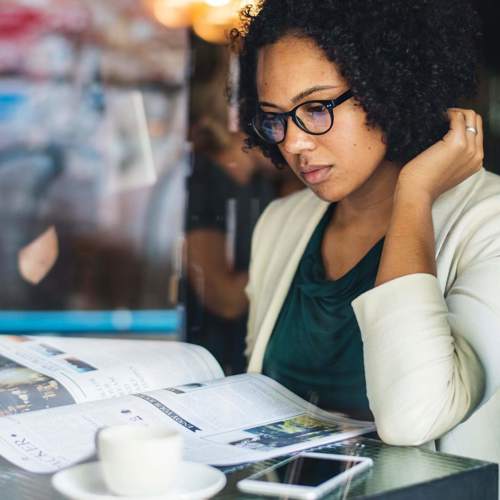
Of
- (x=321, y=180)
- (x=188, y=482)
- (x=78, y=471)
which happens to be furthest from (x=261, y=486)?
(x=321, y=180)

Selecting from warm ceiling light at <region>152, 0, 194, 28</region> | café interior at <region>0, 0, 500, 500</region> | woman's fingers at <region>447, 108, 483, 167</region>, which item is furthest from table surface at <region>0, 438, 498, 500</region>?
warm ceiling light at <region>152, 0, 194, 28</region>

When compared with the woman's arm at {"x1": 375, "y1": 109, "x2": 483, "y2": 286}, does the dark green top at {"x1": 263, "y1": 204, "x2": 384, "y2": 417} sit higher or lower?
lower

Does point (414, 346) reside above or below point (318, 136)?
below

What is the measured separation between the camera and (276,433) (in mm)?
1110

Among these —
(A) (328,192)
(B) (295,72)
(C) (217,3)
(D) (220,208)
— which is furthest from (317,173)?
(C) (217,3)

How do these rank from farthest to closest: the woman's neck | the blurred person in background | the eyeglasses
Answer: the blurred person in background → the woman's neck → the eyeglasses

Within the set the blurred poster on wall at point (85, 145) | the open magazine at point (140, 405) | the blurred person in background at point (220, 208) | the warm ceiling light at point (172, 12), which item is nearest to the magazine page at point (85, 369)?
the open magazine at point (140, 405)

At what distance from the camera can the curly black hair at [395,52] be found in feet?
4.92

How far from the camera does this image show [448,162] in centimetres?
140

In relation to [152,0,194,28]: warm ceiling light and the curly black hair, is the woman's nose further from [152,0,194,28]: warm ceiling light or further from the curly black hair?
[152,0,194,28]: warm ceiling light

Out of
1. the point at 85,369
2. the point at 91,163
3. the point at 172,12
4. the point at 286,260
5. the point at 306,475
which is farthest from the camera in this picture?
the point at 91,163

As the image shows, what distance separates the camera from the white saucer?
2.65 feet

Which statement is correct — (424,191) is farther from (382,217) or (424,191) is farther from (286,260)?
(286,260)

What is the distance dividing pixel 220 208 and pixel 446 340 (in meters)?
1.52
